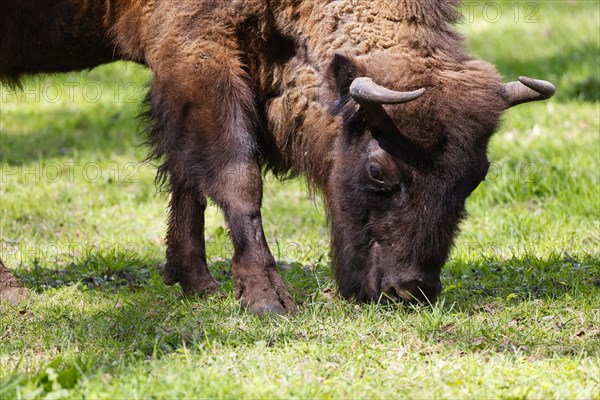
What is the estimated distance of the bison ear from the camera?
18.3 feet

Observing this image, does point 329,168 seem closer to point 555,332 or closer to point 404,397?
point 555,332

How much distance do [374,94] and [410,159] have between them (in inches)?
17.6

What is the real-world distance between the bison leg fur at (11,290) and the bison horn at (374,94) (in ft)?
7.91

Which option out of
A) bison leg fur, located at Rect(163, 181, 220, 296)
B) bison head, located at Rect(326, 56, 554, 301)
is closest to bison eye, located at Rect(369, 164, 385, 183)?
bison head, located at Rect(326, 56, 554, 301)

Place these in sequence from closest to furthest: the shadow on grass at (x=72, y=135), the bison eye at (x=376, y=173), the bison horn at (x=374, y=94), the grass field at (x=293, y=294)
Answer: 1. the grass field at (x=293, y=294)
2. the bison horn at (x=374, y=94)
3. the bison eye at (x=376, y=173)
4. the shadow on grass at (x=72, y=135)

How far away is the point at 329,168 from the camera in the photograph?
590 centimetres

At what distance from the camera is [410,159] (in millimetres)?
5398

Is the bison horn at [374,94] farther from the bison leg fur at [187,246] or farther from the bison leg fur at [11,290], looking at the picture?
the bison leg fur at [11,290]

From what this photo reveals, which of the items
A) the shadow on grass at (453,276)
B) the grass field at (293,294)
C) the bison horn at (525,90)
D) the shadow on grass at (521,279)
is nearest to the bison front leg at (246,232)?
the grass field at (293,294)

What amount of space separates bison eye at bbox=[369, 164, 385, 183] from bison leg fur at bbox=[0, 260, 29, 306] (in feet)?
7.42

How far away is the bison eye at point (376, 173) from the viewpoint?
5496mm

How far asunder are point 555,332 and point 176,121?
8.00ft

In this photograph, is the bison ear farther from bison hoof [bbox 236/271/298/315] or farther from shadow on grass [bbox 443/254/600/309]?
shadow on grass [bbox 443/254/600/309]

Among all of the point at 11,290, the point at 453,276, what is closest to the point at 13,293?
the point at 11,290
